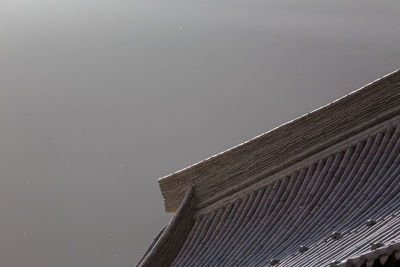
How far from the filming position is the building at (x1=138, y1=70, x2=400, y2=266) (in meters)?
4.29

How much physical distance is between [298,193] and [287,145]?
0.49m

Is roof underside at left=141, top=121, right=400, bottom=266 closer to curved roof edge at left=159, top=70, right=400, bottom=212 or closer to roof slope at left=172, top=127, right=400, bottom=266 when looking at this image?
roof slope at left=172, top=127, right=400, bottom=266

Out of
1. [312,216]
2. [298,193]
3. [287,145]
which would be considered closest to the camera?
[312,216]

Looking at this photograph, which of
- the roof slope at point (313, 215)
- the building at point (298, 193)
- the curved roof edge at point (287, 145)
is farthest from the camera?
the curved roof edge at point (287, 145)

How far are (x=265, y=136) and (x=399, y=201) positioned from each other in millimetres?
1534

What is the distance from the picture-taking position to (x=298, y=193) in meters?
4.99

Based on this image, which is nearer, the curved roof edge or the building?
the building

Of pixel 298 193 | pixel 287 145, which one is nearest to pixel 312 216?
pixel 298 193

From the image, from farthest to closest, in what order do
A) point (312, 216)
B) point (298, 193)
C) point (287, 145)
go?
point (287, 145) → point (298, 193) → point (312, 216)

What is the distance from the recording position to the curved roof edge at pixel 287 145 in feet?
16.5

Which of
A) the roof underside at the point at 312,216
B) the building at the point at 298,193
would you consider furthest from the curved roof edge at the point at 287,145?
the roof underside at the point at 312,216

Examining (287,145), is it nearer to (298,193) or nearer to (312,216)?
(298,193)

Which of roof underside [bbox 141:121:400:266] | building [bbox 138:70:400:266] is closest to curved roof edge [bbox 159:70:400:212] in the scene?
building [bbox 138:70:400:266]

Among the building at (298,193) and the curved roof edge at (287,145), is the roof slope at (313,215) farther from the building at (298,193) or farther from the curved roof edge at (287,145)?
the curved roof edge at (287,145)
